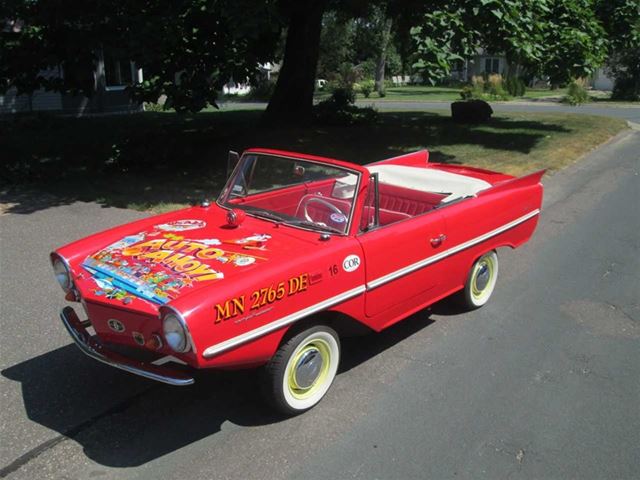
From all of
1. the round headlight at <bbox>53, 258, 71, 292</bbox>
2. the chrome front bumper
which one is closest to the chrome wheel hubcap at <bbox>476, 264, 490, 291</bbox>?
the chrome front bumper

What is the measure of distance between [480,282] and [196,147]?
Result: 890 cm

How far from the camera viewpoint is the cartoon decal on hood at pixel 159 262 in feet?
10.9

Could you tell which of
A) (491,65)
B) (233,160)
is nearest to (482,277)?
(233,160)

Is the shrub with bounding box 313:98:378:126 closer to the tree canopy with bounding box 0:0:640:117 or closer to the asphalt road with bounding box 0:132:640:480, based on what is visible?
the tree canopy with bounding box 0:0:640:117

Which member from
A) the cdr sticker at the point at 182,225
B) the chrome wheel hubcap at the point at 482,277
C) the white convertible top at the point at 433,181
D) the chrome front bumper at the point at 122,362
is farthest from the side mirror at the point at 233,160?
the chrome wheel hubcap at the point at 482,277

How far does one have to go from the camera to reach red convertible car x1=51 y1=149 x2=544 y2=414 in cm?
321

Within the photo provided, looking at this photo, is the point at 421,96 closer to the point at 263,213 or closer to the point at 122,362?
the point at 263,213

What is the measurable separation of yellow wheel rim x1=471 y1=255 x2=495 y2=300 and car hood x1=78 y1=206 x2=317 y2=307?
1.93m

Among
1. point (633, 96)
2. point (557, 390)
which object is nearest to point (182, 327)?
point (557, 390)

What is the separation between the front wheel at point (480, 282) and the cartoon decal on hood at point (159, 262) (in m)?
2.07

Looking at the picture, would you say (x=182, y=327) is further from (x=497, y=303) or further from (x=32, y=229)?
(x=32, y=229)

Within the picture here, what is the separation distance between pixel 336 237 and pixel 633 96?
35.3m

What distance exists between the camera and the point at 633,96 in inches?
1320

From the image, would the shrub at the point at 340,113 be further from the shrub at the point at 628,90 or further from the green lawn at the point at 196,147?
the shrub at the point at 628,90
